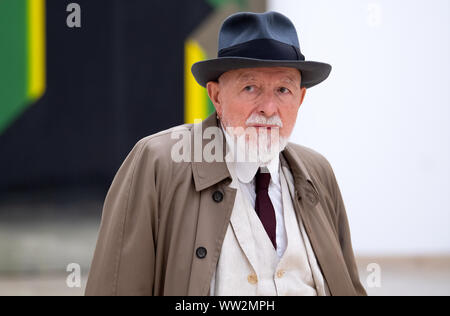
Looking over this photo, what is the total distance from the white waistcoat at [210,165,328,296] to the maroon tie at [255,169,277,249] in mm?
22

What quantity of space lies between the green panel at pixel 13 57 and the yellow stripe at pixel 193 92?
5.49 feet

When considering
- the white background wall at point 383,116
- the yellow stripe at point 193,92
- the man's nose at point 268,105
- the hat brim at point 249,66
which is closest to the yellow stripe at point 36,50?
the yellow stripe at point 193,92

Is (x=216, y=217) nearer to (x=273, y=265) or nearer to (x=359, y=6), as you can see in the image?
(x=273, y=265)

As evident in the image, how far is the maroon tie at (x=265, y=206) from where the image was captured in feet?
6.85

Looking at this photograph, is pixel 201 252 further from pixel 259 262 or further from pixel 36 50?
pixel 36 50

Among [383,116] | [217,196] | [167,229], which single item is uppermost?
[383,116]

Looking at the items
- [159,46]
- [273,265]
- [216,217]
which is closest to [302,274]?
[273,265]

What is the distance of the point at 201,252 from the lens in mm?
1946

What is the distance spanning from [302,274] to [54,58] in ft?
15.3

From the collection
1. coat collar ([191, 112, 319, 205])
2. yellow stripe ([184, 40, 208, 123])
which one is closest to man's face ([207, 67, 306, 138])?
coat collar ([191, 112, 319, 205])

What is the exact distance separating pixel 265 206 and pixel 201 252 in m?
0.32

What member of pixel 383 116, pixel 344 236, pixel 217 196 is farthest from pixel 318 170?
pixel 383 116

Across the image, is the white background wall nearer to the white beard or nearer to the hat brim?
the hat brim

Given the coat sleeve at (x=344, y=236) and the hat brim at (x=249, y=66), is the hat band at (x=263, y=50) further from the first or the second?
the coat sleeve at (x=344, y=236)
